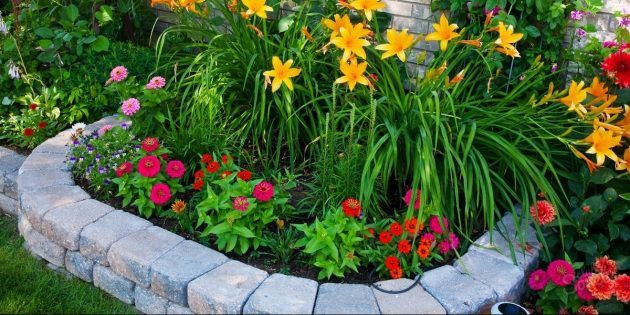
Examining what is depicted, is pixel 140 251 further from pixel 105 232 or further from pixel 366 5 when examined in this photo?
pixel 366 5

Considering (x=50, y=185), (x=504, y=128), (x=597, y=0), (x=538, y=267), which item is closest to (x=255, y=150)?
(x=50, y=185)

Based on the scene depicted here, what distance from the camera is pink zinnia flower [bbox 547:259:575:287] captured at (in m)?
2.24

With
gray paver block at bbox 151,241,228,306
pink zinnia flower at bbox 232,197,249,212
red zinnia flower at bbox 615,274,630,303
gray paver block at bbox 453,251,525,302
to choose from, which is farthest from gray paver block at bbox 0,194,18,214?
red zinnia flower at bbox 615,274,630,303

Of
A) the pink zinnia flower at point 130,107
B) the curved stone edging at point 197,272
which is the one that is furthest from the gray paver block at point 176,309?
the pink zinnia flower at point 130,107

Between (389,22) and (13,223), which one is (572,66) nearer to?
(389,22)

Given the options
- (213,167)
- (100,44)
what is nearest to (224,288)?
(213,167)

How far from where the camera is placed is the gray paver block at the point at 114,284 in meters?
2.47

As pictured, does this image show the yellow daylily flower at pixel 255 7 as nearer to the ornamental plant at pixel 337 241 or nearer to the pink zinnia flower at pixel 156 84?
the pink zinnia flower at pixel 156 84

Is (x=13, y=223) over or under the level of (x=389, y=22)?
under

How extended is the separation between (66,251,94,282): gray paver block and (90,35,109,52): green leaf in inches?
58.5

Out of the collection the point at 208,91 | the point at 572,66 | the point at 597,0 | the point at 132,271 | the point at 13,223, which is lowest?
the point at 13,223

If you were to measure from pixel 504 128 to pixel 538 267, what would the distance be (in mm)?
559

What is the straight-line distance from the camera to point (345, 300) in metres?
2.13

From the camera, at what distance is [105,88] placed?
139 inches
